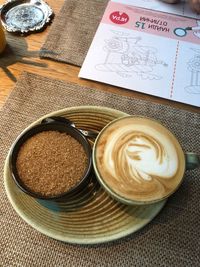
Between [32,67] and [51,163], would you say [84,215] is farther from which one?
[32,67]

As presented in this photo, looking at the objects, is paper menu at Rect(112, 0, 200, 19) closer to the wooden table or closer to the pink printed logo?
the pink printed logo

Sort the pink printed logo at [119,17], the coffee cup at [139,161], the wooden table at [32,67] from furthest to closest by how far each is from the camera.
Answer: the pink printed logo at [119,17], the wooden table at [32,67], the coffee cup at [139,161]

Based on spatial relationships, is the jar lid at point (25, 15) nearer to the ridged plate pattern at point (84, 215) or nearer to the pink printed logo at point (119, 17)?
the pink printed logo at point (119, 17)

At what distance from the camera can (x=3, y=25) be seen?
0.80m

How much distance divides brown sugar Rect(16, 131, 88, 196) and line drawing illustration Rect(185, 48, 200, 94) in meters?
0.31

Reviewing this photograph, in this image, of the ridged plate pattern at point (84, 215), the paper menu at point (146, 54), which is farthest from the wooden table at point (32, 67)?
the ridged plate pattern at point (84, 215)

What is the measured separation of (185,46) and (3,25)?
0.45 meters

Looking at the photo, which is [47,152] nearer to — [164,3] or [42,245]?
[42,245]

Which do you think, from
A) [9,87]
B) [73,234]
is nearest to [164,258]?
[73,234]

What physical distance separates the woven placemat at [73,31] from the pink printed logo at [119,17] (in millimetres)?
33

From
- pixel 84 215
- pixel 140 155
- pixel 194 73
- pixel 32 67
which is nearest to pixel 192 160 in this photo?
pixel 140 155

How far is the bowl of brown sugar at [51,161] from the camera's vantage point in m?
0.49

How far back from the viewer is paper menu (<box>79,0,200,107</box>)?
28.0 inches

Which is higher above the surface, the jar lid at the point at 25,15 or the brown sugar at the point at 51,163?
the jar lid at the point at 25,15
